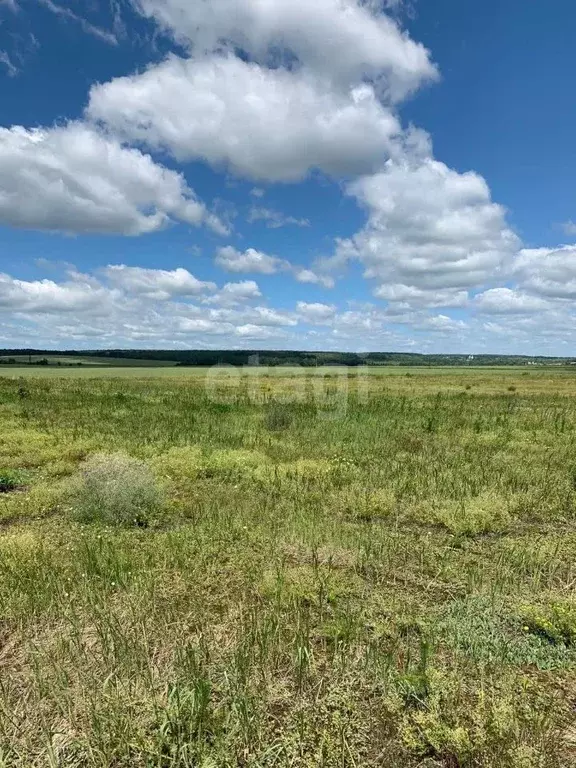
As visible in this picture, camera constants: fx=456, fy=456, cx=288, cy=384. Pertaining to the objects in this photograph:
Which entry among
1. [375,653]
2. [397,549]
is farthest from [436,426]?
[375,653]

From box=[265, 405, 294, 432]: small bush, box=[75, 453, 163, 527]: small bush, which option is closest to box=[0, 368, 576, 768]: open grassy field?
box=[75, 453, 163, 527]: small bush

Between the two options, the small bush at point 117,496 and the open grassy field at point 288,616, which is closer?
the open grassy field at point 288,616

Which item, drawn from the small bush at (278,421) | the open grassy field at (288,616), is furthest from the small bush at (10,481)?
the small bush at (278,421)

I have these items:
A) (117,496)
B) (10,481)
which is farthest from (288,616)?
(10,481)

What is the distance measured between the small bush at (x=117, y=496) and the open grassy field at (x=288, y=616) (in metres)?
0.04

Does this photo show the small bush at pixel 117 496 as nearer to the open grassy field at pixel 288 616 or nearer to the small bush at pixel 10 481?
the open grassy field at pixel 288 616

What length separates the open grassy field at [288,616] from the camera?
298 cm

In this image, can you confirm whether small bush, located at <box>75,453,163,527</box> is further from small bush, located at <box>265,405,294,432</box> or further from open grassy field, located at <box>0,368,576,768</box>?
small bush, located at <box>265,405,294,432</box>

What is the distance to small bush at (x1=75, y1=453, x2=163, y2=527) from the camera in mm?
7574

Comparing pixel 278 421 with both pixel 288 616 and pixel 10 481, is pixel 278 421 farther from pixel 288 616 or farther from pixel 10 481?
pixel 288 616

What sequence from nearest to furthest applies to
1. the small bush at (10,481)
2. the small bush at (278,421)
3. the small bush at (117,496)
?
the small bush at (117,496), the small bush at (10,481), the small bush at (278,421)

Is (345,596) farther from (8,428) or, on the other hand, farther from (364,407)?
(364,407)

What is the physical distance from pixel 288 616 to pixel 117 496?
449 centimetres

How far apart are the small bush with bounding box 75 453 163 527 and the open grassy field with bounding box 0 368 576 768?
38 millimetres
